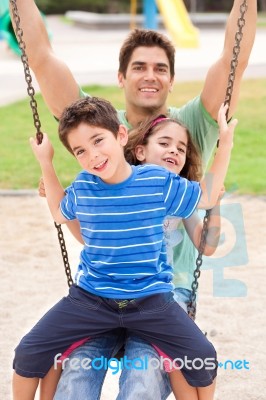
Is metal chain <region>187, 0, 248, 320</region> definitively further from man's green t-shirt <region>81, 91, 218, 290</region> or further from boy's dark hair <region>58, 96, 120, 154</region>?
boy's dark hair <region>58, 96, 120, 154</region>

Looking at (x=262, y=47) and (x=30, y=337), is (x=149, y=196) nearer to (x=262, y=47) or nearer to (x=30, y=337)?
(x=30, y=337)

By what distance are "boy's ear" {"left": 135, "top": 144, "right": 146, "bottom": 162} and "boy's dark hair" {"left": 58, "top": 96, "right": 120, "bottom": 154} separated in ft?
1.09

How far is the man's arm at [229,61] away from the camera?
3.07 metres

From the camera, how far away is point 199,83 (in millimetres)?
13414

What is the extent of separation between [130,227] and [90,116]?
376 millimetres

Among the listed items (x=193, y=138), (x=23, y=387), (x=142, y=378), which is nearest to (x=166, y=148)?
(x=193, y=138)

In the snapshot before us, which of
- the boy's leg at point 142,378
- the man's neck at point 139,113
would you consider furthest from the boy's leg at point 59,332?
the man's neck at point 139,113

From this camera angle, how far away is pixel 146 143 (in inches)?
116

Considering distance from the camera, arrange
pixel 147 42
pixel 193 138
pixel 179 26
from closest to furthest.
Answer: pixel 193 138 → pixel 147 42 → pixel 179 26

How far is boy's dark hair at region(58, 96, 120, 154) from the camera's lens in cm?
257

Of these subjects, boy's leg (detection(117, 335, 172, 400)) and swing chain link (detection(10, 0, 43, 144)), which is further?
swing chain link (detection(10, 0, 43, 144))

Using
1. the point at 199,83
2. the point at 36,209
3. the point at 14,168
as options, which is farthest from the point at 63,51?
the point at 36,209

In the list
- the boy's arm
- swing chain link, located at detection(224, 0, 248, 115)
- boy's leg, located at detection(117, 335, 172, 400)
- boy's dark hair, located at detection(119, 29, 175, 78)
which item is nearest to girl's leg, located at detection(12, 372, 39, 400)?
boy's leg, located at detection(117, 335, 172, 400)

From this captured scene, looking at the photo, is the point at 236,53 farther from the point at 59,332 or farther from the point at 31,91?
the point at 59,332
